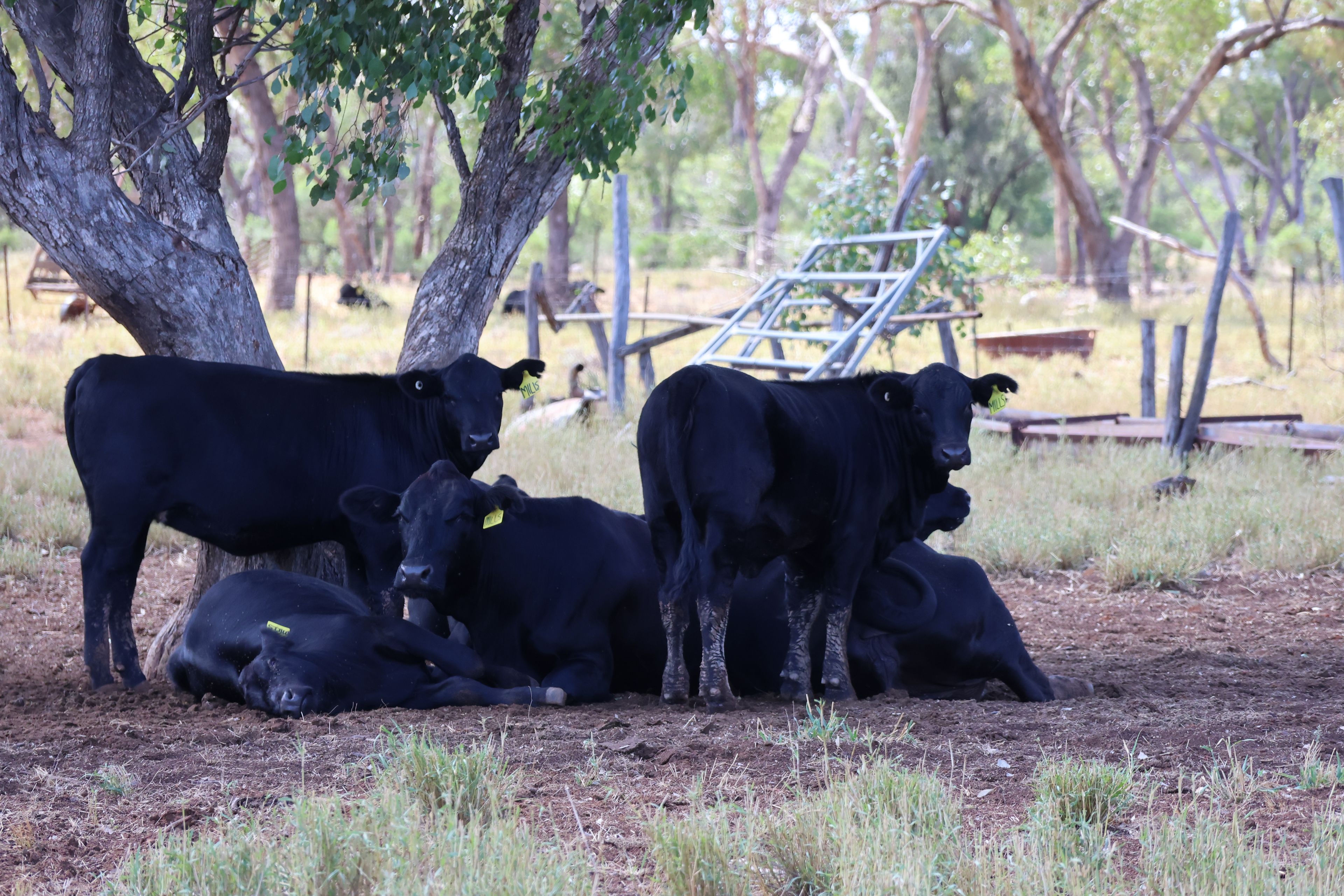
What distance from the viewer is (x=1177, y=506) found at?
10008mm

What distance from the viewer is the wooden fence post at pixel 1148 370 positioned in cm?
1446

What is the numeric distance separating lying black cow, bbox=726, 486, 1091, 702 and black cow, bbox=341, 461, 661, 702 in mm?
463

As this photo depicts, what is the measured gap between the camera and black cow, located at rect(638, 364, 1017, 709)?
5457 millimetres

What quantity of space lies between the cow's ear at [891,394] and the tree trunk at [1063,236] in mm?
24592

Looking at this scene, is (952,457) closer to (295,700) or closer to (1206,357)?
(295,700)

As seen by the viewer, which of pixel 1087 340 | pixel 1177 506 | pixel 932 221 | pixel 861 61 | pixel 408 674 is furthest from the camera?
pixel 861 61

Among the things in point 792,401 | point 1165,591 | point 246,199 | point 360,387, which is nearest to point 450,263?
point 360,387

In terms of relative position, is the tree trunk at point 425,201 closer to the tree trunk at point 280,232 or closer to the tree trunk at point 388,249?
the tree trunk at point 388,249

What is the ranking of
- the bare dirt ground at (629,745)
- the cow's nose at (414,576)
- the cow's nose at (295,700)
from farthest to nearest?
the cow's nose at (414,576), the cow's nose at (295,700), the bare dirt ground at (629,745)

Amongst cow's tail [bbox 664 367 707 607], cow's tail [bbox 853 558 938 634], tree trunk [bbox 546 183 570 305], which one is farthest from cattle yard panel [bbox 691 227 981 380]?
tree trunk [bbox 546 183 570 305]

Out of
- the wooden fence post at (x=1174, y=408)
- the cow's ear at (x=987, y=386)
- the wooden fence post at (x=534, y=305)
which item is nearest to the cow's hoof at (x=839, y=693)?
the cow's ear at (x=987, y=386)

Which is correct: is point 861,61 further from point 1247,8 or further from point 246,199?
point 246,199

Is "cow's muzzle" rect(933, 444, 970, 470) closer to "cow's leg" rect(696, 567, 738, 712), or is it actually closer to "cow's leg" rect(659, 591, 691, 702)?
"cow's leg" rect(696, 567, 738, 712)

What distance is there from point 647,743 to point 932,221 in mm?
14857
